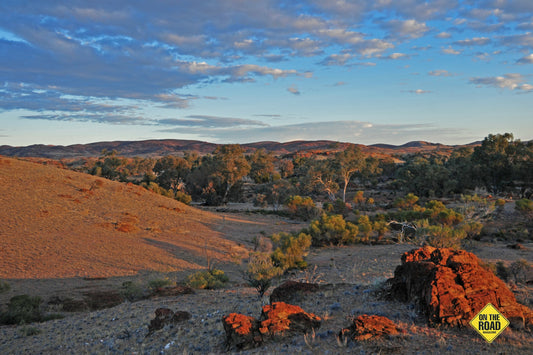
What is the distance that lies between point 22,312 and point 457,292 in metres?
12.3

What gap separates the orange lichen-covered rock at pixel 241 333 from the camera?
612 cm

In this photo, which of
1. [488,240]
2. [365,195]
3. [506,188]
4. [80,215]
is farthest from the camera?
[365,195]

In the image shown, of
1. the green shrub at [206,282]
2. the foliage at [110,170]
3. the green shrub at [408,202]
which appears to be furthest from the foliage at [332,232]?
the foliage at [110,170]

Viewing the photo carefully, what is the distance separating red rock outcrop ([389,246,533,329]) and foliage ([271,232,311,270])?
11.2 m

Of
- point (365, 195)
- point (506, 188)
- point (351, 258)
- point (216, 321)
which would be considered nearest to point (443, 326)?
point (216, 321)

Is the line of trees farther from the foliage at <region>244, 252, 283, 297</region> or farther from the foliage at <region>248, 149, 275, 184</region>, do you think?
the foliage at <region>244, 252, 283, 297</region>

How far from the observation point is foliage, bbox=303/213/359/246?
2544 cm

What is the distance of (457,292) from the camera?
20.1 feet

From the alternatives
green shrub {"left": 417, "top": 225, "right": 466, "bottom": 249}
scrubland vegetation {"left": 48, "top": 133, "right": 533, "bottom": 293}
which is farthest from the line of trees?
green shrub {"left": 417, "top": 225, "right": 466, "bottom": 249}

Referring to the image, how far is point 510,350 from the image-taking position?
5.05 metres

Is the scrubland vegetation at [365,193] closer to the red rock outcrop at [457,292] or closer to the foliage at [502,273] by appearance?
the foliage at [502,273]

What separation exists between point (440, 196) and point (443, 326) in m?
45.1

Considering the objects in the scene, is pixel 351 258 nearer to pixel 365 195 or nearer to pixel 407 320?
pixel 407 320

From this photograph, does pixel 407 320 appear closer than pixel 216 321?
Yes
